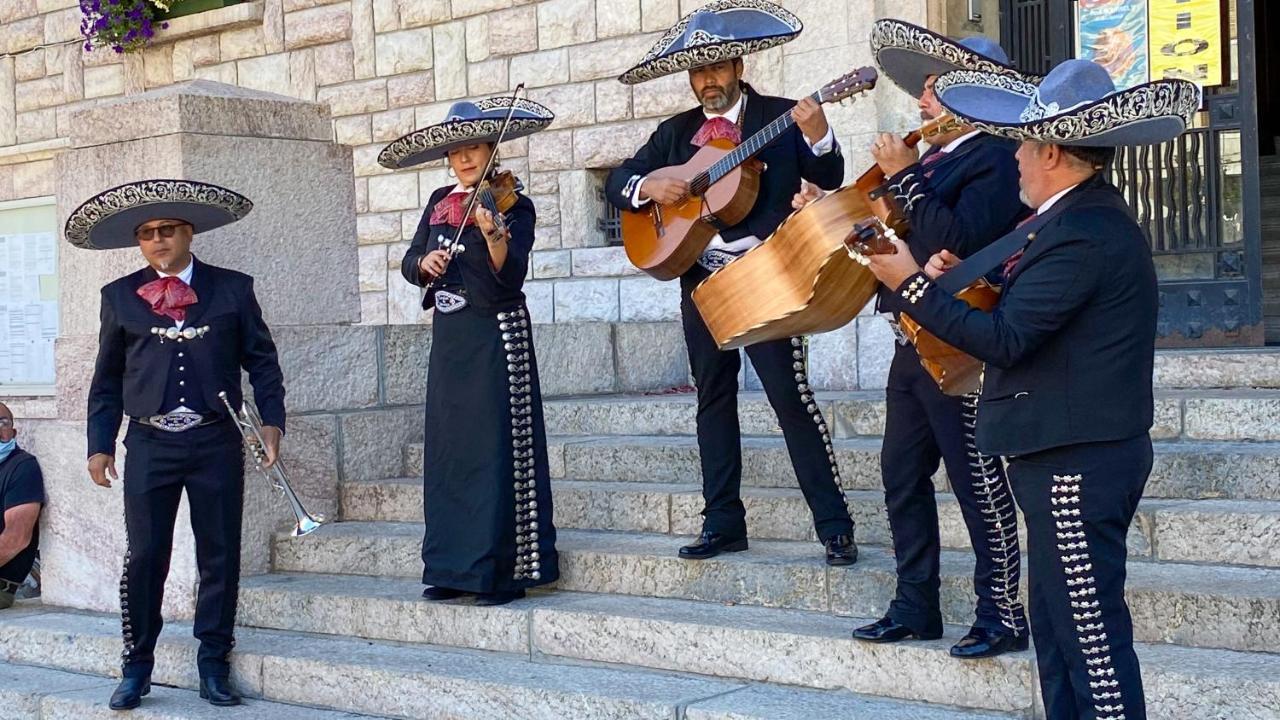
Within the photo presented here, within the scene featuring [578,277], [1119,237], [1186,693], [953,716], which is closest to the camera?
[1119,237]

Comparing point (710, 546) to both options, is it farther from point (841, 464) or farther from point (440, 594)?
point (440, 594)

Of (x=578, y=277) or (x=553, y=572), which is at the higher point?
(x=578, y=277)

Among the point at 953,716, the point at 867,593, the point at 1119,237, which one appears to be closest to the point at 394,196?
the point at 867,593

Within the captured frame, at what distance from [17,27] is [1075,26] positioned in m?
10.6

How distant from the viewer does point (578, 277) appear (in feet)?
35.8

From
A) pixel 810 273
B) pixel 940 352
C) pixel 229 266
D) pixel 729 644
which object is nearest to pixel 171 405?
pixel 229 266

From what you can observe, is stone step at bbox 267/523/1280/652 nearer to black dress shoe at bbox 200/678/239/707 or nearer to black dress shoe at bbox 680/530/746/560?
black dress shoe at bbox 680/530/746/560

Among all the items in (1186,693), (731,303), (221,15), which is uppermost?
(221,15)

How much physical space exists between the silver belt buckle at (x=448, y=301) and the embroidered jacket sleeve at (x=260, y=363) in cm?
70

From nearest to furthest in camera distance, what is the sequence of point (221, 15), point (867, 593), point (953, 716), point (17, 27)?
point (953, 716) → point (867, 593) → point (221, 15) → point (17, 27)

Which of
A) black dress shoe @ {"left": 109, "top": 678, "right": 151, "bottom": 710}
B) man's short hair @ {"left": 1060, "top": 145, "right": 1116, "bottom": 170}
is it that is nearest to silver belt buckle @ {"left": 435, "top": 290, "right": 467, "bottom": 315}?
black dress shoe @ {"left": 109, "top": 678, "right": 151, "bottom": 710}

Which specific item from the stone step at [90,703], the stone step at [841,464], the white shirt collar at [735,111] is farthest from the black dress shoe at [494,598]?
the white shirt collar at [735,111]

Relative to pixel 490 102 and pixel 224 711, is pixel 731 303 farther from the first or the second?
pixel 224 711

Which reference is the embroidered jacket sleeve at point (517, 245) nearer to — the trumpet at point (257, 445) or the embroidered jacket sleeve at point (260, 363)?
the embroidered jacket sleeve at point (260, 363)
